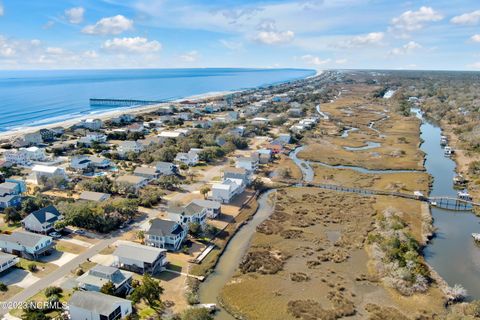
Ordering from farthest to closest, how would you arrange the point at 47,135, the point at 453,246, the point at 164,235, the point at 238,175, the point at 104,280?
the point at 47,135 → the point at 238,175 → the point at 453,246 → the point at 164,235 → the point at 104,280

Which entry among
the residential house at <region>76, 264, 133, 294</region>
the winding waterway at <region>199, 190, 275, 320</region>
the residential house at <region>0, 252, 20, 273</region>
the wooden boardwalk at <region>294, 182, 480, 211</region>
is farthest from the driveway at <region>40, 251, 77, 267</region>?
the wooden boardwalk at <region>294, 182, 480, 211</region>

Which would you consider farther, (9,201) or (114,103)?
(114,103)

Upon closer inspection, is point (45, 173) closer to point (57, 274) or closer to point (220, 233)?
point (57, 274)

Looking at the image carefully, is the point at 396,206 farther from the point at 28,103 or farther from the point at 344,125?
the point at 28,103

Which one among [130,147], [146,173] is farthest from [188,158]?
[130,147]

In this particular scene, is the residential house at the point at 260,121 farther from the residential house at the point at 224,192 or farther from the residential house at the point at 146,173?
the residential house at the point at 224,192

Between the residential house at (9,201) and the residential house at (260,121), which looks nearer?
the residential house at (9,201)

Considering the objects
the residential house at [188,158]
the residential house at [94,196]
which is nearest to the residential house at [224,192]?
the residential house at [94,196]

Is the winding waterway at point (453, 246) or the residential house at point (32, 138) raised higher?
the residential house at point (32, 138)
